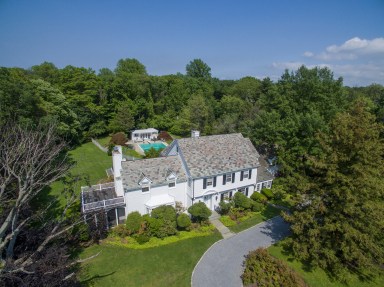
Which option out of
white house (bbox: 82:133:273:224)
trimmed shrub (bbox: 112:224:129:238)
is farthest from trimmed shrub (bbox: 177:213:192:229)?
trimmed shrub (bbox: 112:224:129:238)

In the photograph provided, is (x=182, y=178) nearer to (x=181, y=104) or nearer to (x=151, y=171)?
(x=151, y=171)

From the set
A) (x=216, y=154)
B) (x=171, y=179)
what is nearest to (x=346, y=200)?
(x=216, y=154)

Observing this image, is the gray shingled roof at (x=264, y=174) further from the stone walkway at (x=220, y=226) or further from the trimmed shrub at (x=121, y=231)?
the trimmed shrub at (x=121, y=231)

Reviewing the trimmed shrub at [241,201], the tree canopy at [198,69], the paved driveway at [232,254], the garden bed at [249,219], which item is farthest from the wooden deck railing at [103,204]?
the tree canopy at [198,69]

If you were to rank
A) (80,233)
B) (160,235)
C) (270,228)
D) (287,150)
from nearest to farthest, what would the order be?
(80,233)
(160,235)
(270,228)
(287,150)

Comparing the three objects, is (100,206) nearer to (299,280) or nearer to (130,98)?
(299,280)

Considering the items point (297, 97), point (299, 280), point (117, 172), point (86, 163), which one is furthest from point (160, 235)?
point (297, 97)
